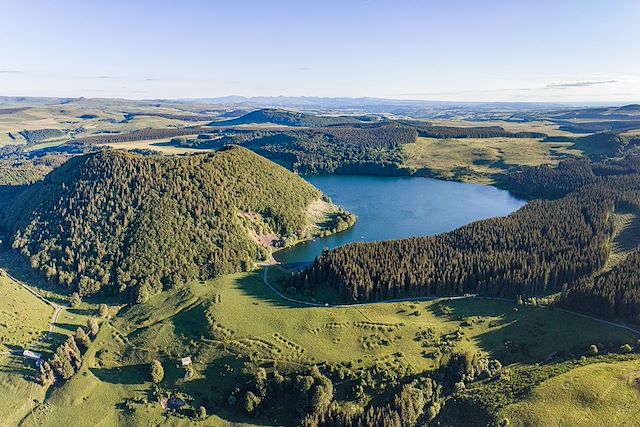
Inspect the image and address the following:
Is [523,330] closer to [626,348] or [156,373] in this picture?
[626,348]

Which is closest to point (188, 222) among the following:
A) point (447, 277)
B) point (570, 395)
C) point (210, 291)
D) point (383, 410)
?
point (210, 291)

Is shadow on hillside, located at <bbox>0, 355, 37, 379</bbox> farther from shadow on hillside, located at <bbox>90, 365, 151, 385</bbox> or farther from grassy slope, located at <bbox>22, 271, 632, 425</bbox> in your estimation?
shadow on hillside, located at <bbox>90, 365, 151, 385</bbox>

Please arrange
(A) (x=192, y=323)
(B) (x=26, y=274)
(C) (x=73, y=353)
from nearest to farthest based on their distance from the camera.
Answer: (C) (x=73, y=353) → (A) (x=192, y=323) → (B) (x=26, y=274)

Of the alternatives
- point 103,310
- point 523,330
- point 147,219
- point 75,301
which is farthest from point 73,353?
point 523,330

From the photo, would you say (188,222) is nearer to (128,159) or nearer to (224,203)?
(224,203)

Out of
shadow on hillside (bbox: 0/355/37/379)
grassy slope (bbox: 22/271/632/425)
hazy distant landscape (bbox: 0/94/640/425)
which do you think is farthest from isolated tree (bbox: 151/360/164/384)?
shadow on hillside (bbox: 0/355/37/379)
